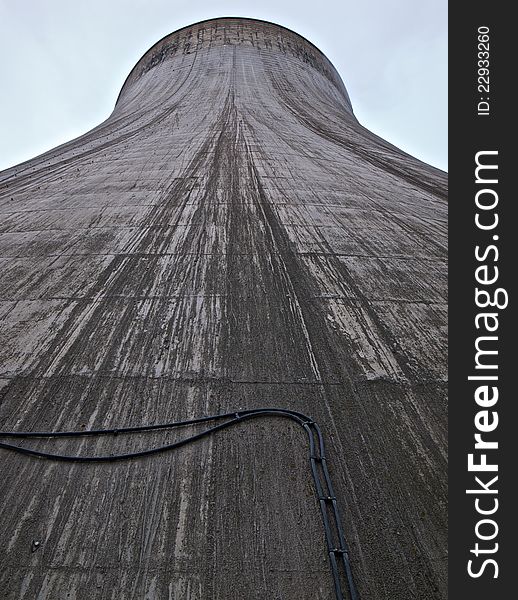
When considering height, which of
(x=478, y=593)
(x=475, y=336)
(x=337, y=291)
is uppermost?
(x=337, y=291)

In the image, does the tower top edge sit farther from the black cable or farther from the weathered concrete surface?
the black cable

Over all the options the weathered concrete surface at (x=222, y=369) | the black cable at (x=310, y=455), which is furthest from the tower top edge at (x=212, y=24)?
the black cable at (x=310, y=455)

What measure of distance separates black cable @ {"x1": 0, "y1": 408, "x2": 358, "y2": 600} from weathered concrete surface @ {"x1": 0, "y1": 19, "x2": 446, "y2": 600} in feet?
0.13

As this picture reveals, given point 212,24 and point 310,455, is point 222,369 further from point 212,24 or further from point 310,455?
point 212,24

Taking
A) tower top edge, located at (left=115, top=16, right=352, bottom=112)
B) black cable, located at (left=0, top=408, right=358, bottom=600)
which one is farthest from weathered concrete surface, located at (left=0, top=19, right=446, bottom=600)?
tower top edge, located at (left=115, top=16, right=352, bottom=112)

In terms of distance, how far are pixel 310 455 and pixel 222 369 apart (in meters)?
0.72

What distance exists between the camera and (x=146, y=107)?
27.3ft

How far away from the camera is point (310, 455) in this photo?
77.9 inches

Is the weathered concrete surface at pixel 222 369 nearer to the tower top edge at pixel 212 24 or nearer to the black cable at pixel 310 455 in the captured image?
the black cable at pixel 310 455

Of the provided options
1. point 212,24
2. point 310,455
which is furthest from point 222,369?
point 212,24

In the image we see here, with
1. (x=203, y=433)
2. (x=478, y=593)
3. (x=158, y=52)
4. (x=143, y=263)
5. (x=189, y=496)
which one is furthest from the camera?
(x=158, y=52)

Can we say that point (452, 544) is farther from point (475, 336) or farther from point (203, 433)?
point (203, 433)

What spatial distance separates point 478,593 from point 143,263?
2863 mm

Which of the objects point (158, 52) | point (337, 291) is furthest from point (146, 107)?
point (337, 291)
